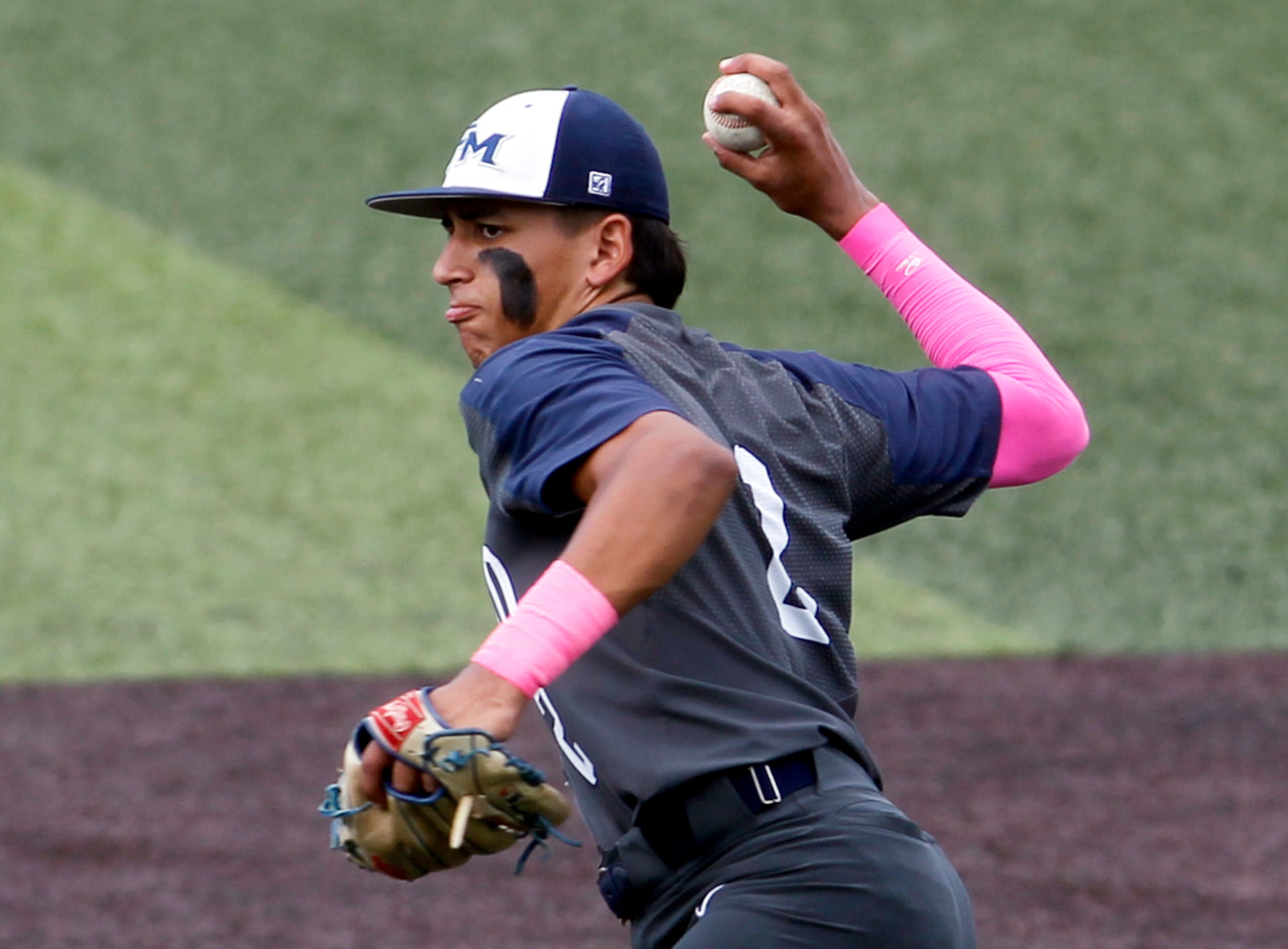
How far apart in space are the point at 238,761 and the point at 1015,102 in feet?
25.6

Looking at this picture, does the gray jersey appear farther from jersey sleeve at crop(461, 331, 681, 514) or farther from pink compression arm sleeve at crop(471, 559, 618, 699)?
pink compression arm sleeve at crop(471, 559, 618, 699)

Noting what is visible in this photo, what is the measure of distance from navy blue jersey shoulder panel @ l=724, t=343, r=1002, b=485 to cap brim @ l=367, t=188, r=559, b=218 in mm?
371

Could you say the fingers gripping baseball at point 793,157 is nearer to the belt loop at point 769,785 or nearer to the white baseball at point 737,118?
the white baseball at point 737,118

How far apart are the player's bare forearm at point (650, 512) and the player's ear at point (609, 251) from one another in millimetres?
639

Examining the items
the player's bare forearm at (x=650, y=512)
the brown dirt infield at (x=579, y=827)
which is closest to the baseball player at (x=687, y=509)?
the player's bare forearm at (x=650, y=512)

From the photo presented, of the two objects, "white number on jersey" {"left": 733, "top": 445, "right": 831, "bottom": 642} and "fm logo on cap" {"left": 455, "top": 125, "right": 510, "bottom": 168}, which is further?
"fm logo on cap" {"left": 455, "top": 125, "right": 510, "bottom": 168}

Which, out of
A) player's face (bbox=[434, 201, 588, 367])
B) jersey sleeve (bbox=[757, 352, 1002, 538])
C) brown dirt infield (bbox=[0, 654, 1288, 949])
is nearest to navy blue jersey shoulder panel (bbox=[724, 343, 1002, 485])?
jersey sleeve (bbox=[757, 352, 1002, 538])

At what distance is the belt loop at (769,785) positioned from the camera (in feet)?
7.75

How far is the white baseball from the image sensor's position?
106 inches

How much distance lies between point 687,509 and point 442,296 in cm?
953

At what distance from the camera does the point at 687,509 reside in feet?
6.54

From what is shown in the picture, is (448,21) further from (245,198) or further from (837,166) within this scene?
(837,166)

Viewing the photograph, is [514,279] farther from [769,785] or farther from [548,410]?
[769,785]

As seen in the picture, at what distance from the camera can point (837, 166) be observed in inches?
112
